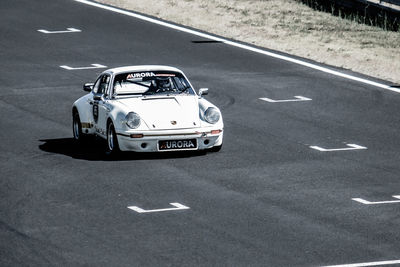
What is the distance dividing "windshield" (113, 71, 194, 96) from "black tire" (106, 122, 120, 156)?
100cm

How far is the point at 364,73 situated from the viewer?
1142 inches

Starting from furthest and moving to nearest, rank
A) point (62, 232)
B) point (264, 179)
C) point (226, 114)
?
point (226, 114), point (264, 179), point (62, 232)

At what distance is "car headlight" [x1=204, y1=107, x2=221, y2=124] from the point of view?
747 inches

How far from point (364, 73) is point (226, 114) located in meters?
6.79

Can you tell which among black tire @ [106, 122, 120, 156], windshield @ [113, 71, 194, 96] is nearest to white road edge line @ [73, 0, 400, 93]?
windshield @ [113, 71, 194, 96]

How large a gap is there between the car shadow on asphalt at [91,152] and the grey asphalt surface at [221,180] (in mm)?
35

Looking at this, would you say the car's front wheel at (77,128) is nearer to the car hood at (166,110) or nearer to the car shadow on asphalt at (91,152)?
the car shadow on asphalt at (91,152)

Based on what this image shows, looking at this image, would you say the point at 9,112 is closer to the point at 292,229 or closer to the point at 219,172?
the point at 219,172

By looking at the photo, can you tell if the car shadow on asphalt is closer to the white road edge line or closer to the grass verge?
the white road edge line

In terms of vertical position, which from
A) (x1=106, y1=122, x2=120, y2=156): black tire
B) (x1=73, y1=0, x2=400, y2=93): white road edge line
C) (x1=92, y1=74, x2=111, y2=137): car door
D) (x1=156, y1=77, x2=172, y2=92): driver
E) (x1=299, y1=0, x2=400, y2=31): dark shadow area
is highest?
(x1=156, y1=77, x2=172, y2=92): driver

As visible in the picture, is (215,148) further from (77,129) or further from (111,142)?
(77,129)

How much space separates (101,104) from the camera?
64.6ft

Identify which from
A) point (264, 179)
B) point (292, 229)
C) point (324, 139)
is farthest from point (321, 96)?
point (292, 229)

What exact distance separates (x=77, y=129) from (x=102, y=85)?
94cm
